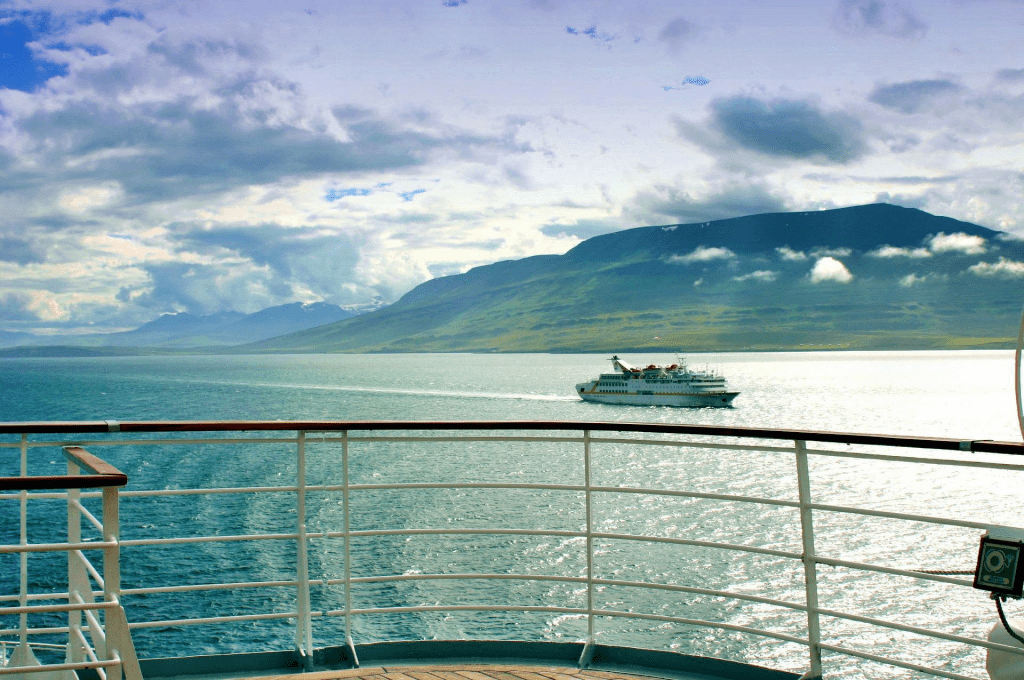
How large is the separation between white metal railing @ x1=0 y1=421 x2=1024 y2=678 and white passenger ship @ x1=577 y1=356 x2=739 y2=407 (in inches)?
835

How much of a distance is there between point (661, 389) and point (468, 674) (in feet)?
181

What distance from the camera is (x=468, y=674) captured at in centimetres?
247

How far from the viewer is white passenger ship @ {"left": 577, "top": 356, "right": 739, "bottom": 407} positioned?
55250 mm

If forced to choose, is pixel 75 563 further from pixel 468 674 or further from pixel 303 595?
pixel 468 674

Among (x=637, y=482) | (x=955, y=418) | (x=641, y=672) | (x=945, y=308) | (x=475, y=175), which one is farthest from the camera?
(x=945, y=308)

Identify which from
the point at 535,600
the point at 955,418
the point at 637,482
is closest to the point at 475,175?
the point at 955,418

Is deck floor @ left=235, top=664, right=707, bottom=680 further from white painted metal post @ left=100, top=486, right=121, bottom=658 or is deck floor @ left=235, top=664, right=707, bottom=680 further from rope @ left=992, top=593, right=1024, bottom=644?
white painted metal post @ left=100, top=486, right=121, bottom=658

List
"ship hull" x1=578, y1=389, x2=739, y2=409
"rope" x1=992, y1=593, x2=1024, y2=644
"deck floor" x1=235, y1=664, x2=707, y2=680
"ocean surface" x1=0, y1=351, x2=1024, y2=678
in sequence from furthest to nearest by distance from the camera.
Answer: "ship hull" x1=578, y1=389, x2=739, y2=409 < "ocean surface" x1=0, y1=351, x2=1024, y2=678 < "deck floor" x1=235, y1=664, x2=707, y2=680 < "rope" x1=992, y1=593, x2=1024, y2=644

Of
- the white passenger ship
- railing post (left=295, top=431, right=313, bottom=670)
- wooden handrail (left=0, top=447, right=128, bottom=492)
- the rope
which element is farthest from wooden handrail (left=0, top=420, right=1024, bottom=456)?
the white passenger ship

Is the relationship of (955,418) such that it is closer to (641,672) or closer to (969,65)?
→ (641,672)

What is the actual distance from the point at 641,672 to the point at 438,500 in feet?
64.7

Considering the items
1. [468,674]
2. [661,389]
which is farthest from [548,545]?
[661,389]

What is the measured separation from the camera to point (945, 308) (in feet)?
581

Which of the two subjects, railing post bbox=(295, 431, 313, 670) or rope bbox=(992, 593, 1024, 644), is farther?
railing post bbox=(295, 431, 313, 670)
